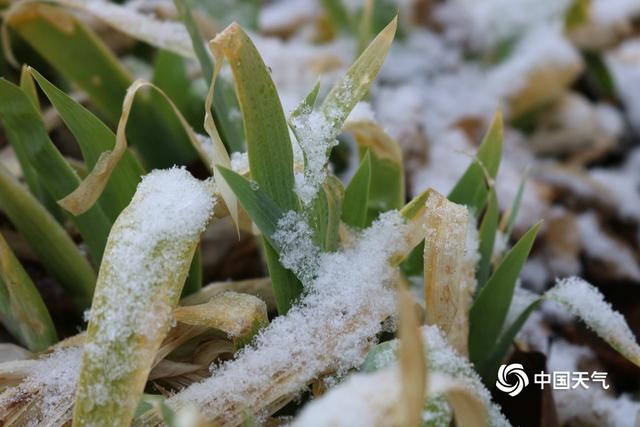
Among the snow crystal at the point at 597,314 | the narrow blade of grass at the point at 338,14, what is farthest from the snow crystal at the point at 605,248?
the narrow blade of grass at the point at 338,14

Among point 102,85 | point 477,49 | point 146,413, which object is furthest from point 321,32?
point 146,413

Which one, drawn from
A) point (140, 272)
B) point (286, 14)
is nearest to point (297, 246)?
point (140, 272)

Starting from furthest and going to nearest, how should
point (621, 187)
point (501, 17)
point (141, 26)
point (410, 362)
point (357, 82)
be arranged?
point (501, 17)
point (621, 187)
point (141, 26)
point (357, 82)
point (410, 362)

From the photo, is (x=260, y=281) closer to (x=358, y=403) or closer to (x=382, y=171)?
(x=382, y=171)

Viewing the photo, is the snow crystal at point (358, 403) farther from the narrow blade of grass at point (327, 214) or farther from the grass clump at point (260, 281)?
the narrow blade of grass at point (327, 214)

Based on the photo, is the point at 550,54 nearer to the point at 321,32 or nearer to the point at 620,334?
the point at 321,32

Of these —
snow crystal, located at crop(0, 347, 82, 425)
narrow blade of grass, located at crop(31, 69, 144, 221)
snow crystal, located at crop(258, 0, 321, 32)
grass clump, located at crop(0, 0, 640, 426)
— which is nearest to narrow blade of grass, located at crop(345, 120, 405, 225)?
grass clump, located at crop(0, 0, 640, 426)
